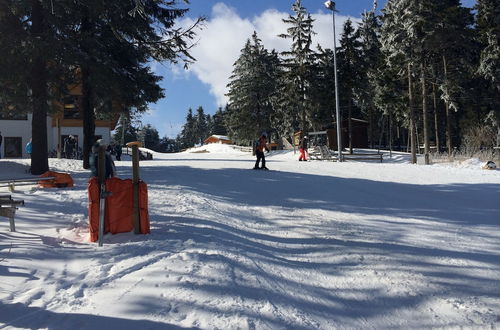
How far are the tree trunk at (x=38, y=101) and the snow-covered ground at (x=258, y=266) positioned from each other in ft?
17.4

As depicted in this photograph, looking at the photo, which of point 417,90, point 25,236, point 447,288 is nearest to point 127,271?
point 25,236

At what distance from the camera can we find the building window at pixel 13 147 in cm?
3192

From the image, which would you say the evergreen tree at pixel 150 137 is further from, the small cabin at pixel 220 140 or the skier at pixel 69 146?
the skier at pixel 69 146

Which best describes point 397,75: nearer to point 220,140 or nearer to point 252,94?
point 252,94

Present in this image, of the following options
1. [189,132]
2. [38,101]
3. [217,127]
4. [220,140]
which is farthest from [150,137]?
[38,101]

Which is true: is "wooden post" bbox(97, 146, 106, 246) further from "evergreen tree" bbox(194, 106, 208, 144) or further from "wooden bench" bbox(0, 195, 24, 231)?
"evergreen tree" bbox(194, 106, 208, 144)

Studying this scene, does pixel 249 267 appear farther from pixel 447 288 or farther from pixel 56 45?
pixel 56 45

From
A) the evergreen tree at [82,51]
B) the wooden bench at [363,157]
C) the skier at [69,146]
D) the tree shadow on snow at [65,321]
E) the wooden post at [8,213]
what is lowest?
the tree shadow on snow at [65,321]

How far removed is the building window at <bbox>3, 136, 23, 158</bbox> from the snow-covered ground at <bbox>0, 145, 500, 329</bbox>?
27.2m

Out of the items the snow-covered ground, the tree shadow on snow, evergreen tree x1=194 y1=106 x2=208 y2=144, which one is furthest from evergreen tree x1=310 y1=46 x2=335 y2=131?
evergreen tree x1=194 y1=106 x2=208 y2=144

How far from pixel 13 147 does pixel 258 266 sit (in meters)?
34.5

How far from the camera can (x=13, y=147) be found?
32.1 meters

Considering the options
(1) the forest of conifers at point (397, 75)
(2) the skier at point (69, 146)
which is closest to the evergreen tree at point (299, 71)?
(1) the forest of conifers at point (397, 75)

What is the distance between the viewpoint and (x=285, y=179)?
13453 millimetres
